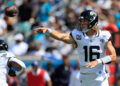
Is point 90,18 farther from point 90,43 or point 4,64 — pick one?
point 4,64

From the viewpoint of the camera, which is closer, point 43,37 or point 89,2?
point 43,37

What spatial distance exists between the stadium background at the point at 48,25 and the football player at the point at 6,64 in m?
4.00

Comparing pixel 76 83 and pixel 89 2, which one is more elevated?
pixel 89 2

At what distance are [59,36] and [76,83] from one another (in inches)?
147

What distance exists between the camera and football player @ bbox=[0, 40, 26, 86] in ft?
21.9

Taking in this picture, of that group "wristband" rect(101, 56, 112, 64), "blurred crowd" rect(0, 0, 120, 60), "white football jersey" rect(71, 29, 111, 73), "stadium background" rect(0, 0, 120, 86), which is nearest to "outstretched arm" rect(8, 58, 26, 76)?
"white football jersey" rect(71, 29, 111, 73)

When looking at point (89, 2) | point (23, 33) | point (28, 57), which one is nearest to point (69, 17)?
point (89, 2)

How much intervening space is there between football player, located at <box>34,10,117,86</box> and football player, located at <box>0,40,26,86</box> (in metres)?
0.58

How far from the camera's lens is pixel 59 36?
6.91 meters

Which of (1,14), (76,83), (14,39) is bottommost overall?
(76,83)

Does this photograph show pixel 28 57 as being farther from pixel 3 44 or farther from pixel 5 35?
pixel 3 44

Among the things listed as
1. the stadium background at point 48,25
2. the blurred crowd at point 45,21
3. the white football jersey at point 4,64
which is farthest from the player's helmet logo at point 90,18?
the blurred crowd at point 45,21

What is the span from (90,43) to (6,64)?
4.59 ft

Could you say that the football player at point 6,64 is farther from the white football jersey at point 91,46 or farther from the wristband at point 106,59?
the wristband at point 106,59
